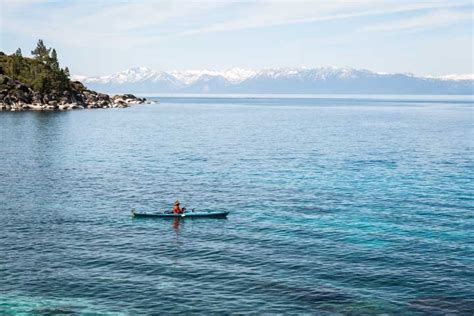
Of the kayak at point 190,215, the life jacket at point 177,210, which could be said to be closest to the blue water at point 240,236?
the kayak at point 190,215

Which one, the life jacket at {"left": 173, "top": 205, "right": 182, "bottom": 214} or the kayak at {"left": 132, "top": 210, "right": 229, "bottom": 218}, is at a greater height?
the life jacket at {"left": 173, "top": 205, "right": 182, "bottom": 214}

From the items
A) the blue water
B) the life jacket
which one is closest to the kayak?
the life jacket

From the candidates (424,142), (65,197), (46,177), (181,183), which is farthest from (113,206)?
(424,142)

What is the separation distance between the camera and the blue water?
47594 mm

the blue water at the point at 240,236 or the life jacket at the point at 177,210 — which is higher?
the life jacket at the point at 177,210

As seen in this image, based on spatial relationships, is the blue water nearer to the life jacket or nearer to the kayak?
the kayak

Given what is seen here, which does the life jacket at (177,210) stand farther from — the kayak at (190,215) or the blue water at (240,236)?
the blue water at (240,236)

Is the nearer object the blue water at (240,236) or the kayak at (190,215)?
the blue water at (240,236)

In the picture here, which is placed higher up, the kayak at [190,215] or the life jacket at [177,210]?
the life jacket at [177,210]

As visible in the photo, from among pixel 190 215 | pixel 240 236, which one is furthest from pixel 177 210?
pixel 240 236

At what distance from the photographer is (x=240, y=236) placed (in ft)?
216

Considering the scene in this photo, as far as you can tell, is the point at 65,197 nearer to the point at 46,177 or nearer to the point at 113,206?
the point at 113,206

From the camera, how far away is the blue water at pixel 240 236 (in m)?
47.6

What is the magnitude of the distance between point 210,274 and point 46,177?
59.1 m
